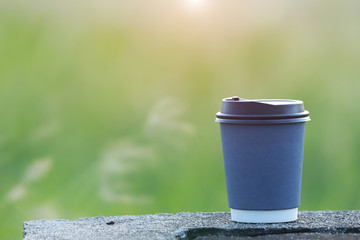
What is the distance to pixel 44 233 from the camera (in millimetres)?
5328

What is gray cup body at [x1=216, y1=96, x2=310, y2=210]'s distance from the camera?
518cm

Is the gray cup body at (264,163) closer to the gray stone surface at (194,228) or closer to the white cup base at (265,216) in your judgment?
the white cup base at (265,216)

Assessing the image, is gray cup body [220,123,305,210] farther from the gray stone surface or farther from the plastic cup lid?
the gray stone surface

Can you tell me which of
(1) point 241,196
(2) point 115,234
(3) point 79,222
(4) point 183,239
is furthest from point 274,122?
(3) point 79,222

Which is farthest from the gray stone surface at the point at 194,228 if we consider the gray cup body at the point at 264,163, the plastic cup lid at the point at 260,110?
the plastic cup lid at the point at 260,110

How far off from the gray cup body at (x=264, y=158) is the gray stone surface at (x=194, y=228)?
226mm

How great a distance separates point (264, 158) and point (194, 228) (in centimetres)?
79

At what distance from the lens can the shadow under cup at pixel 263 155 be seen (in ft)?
17.0

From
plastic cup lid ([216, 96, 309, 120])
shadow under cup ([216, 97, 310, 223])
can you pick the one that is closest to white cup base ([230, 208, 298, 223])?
shadow under cup ([216, 97, 310, 223])

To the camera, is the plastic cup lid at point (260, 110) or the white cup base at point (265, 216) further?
the white cup base at point (265, 216)

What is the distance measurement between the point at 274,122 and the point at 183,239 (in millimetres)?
1165

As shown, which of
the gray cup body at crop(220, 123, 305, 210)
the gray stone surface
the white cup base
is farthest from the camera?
the white cup base

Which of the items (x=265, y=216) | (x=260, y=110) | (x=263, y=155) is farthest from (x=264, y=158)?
(x=265, y=216)

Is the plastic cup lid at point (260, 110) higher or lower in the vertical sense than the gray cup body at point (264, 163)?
higher
